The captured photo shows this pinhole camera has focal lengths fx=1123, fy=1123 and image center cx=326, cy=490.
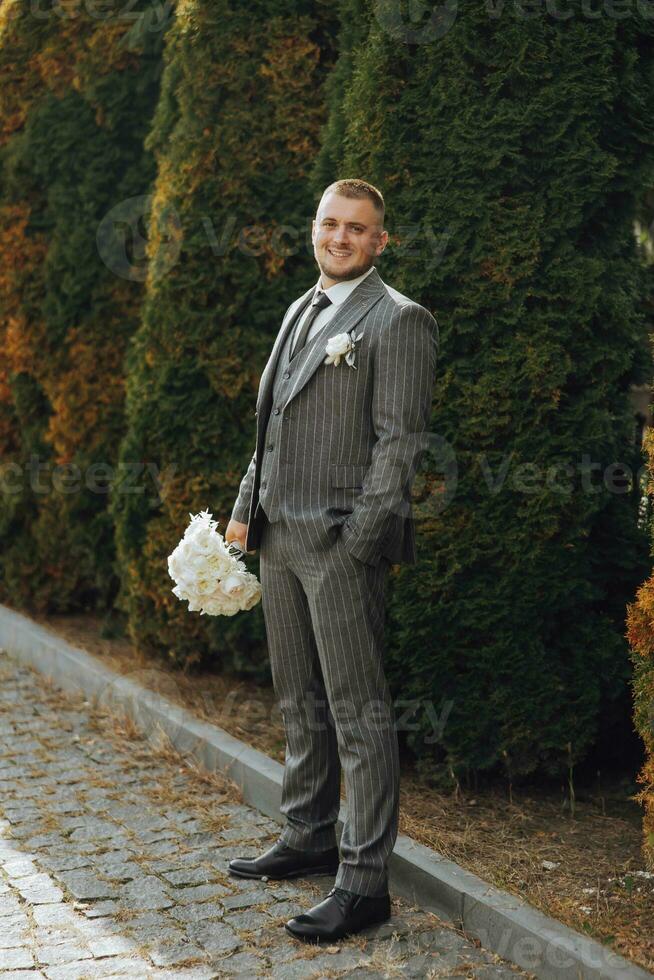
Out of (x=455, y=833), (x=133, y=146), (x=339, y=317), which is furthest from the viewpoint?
(x=133, y=146)

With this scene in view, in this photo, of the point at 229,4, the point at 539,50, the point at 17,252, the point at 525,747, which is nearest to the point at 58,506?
the point at 17,252

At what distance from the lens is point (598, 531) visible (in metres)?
4.33

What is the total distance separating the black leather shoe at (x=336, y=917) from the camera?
3.30 metres

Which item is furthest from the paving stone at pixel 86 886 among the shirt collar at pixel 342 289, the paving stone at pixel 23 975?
the shirt collar at pixel 342 289

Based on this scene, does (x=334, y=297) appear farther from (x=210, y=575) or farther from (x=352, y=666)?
(x=352, y=666)

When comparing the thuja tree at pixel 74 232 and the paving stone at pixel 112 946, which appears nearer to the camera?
the paving stone at pixel 112 946

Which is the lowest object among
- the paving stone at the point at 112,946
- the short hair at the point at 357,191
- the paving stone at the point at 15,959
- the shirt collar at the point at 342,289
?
the paving stone at the point at 15,959

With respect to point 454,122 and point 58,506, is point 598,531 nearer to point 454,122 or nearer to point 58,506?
point 454,122

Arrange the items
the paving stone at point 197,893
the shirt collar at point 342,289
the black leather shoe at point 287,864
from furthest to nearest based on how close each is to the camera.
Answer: the black leather shoe at point 287,864 < the paving stone at point 197,893 < the shirt collar at point 342,289

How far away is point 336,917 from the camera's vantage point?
332cm

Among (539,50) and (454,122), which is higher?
(539,50)

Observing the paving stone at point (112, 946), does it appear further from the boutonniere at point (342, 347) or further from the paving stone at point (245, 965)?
the boutonniere at point (342, 347)

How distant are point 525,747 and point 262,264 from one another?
2548 millimetres

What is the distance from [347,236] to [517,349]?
3.14 feet
